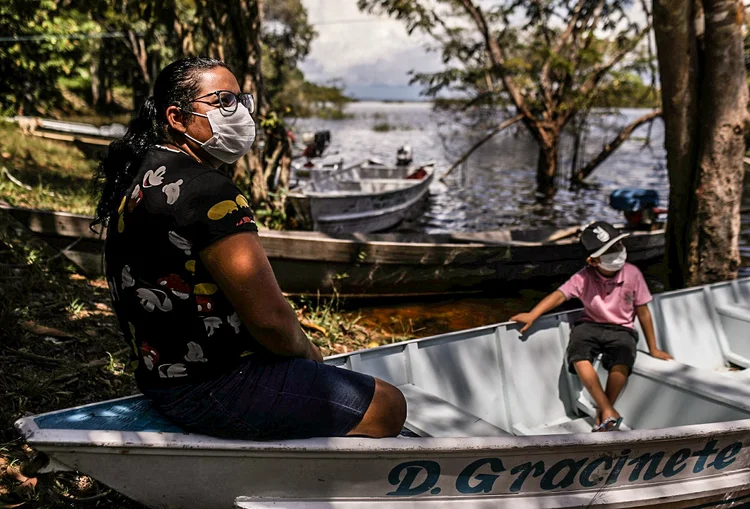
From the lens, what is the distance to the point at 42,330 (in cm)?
525

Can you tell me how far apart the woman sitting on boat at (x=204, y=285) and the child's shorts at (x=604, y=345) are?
2.61 meters

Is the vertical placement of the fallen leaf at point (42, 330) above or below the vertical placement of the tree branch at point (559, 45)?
below

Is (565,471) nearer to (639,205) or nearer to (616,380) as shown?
(616,380)

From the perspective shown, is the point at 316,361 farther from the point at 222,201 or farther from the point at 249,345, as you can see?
the point at 222,201

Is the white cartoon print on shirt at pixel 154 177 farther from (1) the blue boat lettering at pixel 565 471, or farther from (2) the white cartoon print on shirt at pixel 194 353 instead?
(1) the blue boat lettering at pixel 565 471

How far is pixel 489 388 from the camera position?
4.67 meters

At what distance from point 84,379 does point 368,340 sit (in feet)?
9.56

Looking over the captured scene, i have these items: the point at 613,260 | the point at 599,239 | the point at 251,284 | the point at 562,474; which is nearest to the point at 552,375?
the point at 613,260

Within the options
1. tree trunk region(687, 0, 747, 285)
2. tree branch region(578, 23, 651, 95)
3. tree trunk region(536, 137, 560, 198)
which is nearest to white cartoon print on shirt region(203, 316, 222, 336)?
tree trunk region(687, 0, 747, 285)

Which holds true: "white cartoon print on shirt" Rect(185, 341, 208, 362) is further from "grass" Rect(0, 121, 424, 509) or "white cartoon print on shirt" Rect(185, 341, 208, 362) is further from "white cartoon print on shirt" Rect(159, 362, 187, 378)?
"grass" Rect(0, 121, 424, 509)

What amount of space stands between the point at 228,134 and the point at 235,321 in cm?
73

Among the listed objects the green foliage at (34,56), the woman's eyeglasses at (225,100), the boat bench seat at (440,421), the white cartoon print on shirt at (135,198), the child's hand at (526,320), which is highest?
the green foliage at (34,56)

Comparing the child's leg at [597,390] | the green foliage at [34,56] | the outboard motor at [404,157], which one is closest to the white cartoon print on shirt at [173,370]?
the child's leg at [597,390]

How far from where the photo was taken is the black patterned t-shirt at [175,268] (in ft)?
7.15
